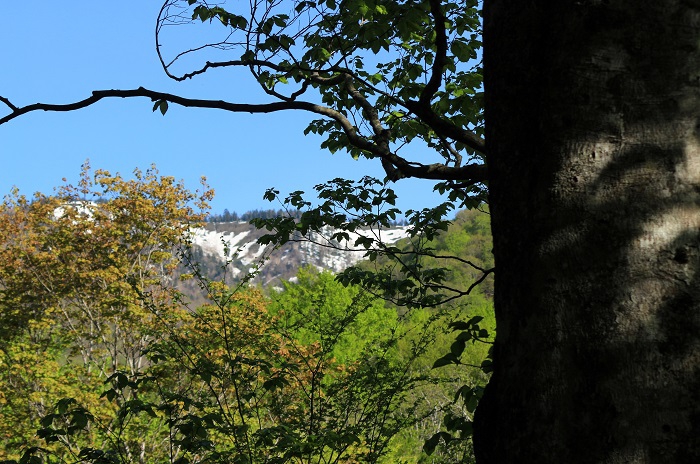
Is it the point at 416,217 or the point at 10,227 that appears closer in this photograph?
the point at 416,217

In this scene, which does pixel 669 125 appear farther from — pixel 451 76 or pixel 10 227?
pixel 10 227

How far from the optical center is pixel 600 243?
5.35ft

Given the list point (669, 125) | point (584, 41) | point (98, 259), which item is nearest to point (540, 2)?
point (584, 41)

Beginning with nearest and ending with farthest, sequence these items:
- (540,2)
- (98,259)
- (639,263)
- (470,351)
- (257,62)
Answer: (639,263) < (540,2) < (257,62) < (98,259) < (470,351)

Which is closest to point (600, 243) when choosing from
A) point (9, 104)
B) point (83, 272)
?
point (9, 104)

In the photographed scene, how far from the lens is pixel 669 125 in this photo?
1668 millimetres

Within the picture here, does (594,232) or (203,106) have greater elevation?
(203,106)

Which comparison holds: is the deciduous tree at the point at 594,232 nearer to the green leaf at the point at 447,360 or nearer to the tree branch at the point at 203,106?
the green leaf at the point at 447,360

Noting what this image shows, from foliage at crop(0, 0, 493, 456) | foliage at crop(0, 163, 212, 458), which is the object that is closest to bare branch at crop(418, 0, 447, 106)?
foliage at crop(0, 0, 493, 456)

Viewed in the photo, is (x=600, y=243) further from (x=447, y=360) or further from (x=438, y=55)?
(x=438, y=55)

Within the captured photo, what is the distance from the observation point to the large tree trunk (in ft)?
5.03

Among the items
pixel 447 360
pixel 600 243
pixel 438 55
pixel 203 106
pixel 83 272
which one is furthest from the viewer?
pixel 83 272

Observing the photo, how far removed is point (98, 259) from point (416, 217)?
14.2m

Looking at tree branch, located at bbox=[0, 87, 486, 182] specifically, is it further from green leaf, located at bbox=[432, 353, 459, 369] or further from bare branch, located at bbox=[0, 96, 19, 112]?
green leaf, located at bbox=[432, 353, 459, 369]
